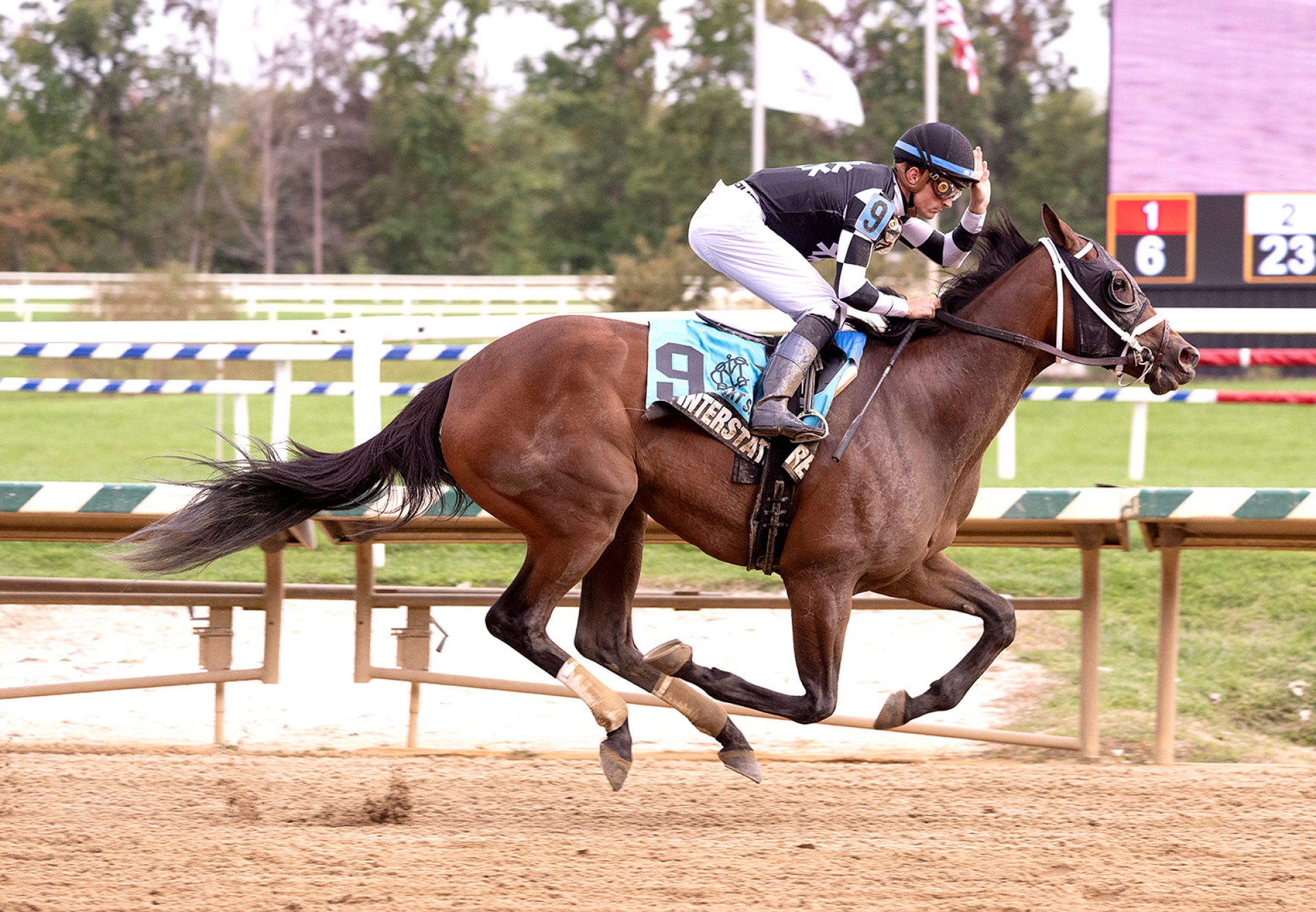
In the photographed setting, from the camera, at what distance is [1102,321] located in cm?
398

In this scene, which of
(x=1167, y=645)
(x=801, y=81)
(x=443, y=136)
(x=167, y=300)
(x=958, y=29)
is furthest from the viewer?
(x=443, y=136)

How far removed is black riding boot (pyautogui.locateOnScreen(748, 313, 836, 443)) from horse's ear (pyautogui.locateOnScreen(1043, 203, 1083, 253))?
0.78 meters

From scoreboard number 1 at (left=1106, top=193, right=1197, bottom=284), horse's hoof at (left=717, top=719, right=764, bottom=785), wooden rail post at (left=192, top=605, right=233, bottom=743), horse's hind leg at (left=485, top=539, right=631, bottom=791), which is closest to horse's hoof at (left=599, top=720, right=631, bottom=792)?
horse's hind leg at (left=485, top=539, right=631, bottom=791)

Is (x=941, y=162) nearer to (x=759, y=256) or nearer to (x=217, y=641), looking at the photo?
(x=759, y=256)

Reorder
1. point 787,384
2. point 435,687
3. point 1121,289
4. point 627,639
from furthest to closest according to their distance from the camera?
point 435,687 → point 627,639 → point 1121,289 → point 787,384

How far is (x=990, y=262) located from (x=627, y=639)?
65.0 inches

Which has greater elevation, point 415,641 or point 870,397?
point 870,397

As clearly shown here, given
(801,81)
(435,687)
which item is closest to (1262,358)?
(435,687)

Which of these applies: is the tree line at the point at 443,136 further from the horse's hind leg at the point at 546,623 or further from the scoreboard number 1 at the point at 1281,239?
the horse's hind leg at the point at 546,623

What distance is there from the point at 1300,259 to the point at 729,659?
17.4 ft

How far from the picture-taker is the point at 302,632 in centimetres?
675

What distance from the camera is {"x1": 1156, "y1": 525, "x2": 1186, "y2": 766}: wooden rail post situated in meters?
4.79

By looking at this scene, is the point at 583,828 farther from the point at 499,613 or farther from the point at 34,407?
the point at 34,407

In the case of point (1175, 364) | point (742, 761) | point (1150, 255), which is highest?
point (1150, 255)
